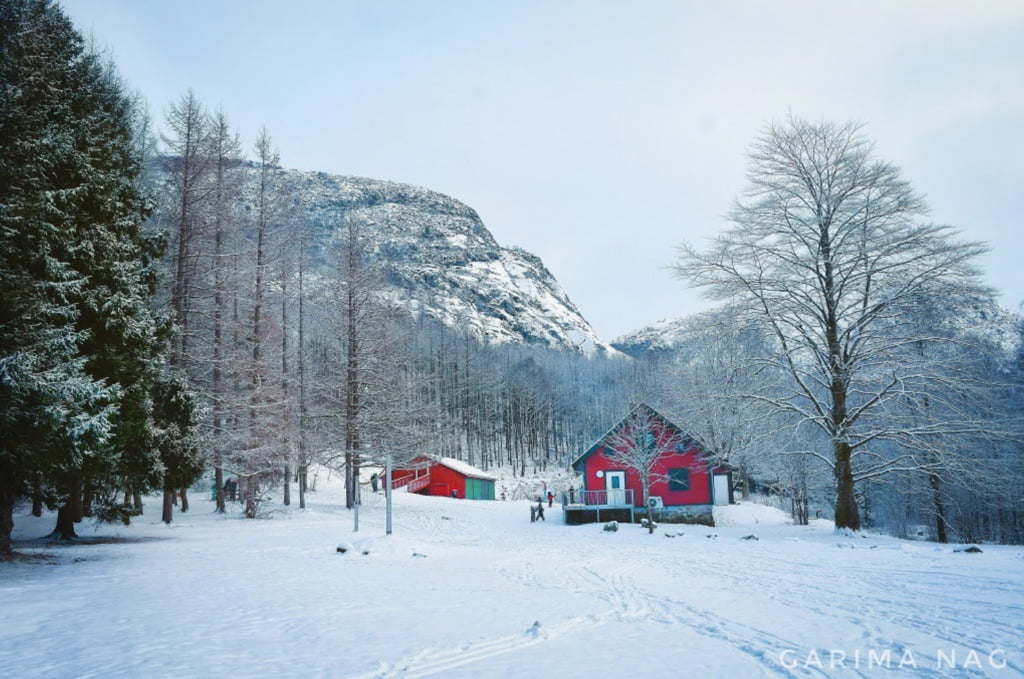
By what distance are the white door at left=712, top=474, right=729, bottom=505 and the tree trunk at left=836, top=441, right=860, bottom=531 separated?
17.6 metres

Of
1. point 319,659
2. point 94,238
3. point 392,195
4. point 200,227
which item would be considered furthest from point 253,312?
point 392,195

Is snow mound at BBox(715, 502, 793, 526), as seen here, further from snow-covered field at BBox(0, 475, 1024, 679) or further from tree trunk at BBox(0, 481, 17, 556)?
tree trunk at BBox(0, 481, 17, 556)

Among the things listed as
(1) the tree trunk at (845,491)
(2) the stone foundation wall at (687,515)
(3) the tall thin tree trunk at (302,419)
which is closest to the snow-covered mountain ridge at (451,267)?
(3) the tall thin tree trunk at (302,419)

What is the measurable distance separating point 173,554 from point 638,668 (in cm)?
1223

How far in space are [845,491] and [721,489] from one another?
61.9 ft

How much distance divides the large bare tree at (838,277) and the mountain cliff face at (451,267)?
107039 millimetres

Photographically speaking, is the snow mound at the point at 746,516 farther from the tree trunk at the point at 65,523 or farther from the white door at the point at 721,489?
the tree trunk at the point at 65,523

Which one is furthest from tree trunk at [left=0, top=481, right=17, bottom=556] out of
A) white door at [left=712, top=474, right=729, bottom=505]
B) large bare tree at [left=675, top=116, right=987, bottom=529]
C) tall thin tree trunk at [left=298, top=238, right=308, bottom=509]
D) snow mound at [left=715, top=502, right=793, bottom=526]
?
white door at [left=712, top=474, right=729, bottom=505]

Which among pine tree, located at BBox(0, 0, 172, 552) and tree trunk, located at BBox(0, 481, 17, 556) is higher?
pine tree, located at BBox(0, 0, 172, 552)

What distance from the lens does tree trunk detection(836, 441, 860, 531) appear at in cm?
1689

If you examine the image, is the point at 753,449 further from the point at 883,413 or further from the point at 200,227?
the point at 200,227

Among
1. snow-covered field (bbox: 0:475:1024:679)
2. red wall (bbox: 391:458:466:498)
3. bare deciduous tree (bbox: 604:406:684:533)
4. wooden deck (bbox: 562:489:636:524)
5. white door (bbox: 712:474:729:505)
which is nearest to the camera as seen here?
snow-covered field (bbox: 0:475:1024:679)

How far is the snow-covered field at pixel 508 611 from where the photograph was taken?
537 cm

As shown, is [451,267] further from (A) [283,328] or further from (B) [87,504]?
(B) [87,504]
